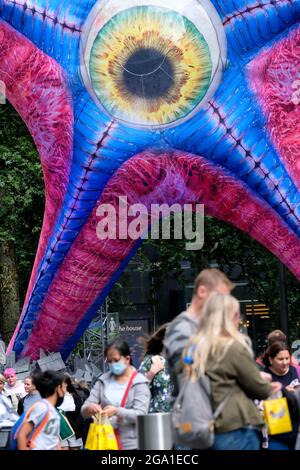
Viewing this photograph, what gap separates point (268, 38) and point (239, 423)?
5001 millimetres

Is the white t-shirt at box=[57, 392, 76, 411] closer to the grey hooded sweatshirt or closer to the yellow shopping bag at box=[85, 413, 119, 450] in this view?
the grey hooded sweatshirt

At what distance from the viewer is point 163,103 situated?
9.65 meters

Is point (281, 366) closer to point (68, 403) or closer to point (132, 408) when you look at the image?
point (132, 408)

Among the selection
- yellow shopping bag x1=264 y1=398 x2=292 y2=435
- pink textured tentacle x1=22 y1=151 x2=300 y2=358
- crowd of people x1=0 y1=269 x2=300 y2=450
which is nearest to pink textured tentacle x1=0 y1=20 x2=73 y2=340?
pink textured tentacle x1=22 y1=151 x2=300 y2=358

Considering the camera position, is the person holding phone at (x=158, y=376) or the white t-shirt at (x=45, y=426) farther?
the person holding phone at (x=158, y=376)

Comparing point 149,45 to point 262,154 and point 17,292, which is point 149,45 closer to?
point 262,154

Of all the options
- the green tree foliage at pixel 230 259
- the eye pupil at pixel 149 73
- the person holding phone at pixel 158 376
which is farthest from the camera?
the green tree foliage at pixel 230 259

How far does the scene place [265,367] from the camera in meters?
7.62

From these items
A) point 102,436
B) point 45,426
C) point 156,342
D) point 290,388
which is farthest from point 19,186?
point 45,426

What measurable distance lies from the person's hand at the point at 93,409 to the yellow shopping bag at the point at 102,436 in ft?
0.12

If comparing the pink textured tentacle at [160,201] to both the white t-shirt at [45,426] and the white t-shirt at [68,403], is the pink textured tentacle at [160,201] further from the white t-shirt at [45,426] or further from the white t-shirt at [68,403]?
the white t-shirt at [45,426]

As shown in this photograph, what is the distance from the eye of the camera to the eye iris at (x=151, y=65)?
31.0 feet

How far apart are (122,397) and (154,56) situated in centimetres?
378

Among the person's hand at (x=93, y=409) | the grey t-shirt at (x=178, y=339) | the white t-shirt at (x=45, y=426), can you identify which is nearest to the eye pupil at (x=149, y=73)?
the person's hand at (x=93, y=409)
